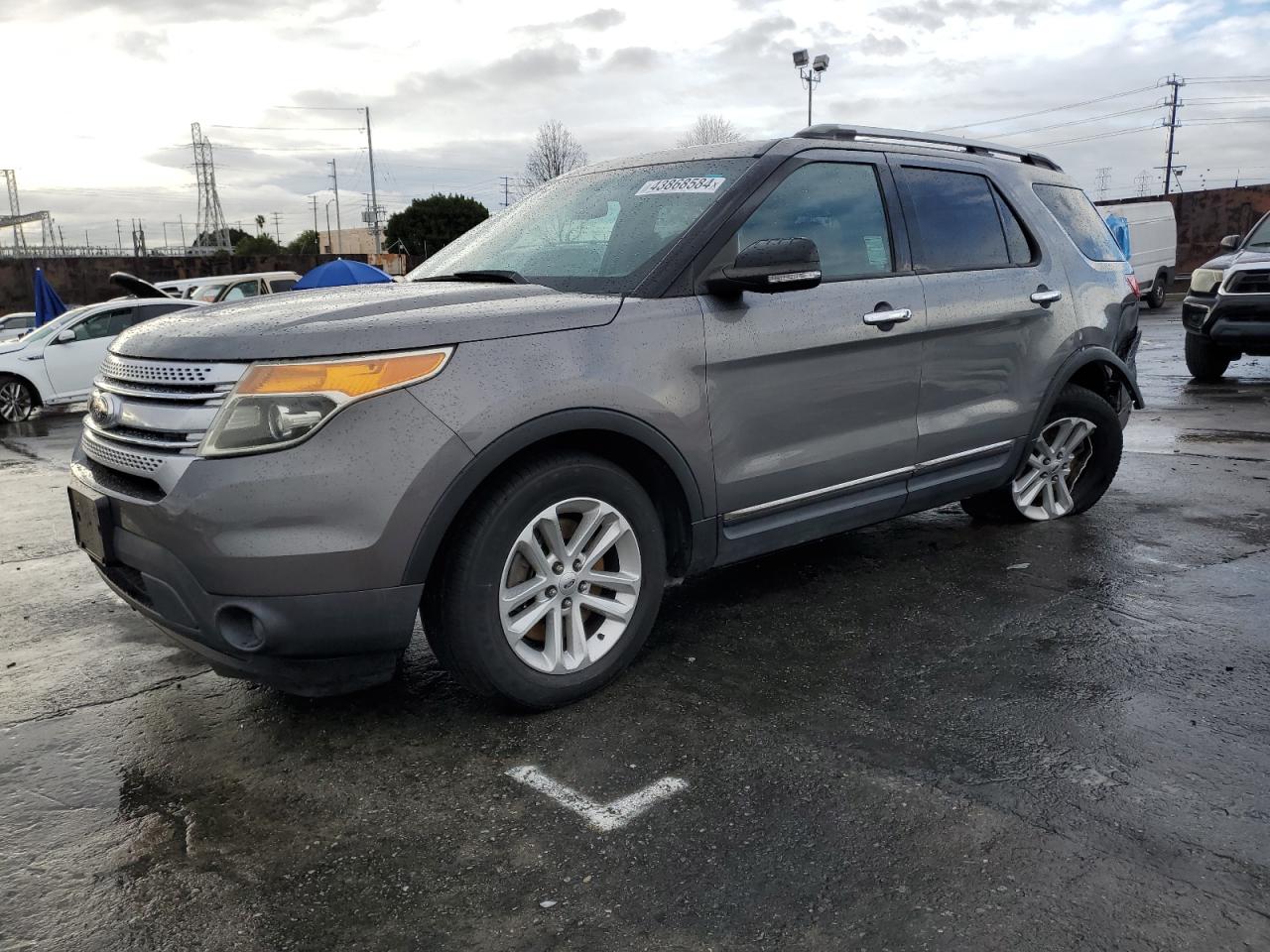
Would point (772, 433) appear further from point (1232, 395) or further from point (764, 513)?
point (1232, 395)

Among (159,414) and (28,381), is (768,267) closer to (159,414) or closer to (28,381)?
(159,414)

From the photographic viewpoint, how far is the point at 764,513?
3.69 metres

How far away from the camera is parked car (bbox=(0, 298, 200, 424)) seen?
1325cm

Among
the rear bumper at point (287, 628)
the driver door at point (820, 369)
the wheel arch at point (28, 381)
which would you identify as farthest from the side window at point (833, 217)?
the wheel arch at point (28, 381)

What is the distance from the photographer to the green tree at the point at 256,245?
317 feet

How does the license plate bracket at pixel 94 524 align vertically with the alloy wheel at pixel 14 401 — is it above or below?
above

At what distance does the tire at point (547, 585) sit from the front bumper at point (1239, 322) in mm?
9394

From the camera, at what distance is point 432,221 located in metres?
67.4

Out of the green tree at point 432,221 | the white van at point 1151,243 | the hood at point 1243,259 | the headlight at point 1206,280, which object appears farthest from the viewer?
the green tree at point 432,221

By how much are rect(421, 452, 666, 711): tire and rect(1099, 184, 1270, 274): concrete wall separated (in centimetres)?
2929

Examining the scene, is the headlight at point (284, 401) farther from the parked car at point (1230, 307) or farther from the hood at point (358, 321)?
the parked car at point (1230, 307)

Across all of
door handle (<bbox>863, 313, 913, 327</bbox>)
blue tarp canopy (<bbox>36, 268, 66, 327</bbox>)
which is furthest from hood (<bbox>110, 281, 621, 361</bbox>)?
blue tarp canopy (<bbox>36, 268, 66, 327</bbox>)

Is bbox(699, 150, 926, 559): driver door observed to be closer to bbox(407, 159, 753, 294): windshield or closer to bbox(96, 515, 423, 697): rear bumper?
bbox(407, 159, 753, 294): windshield

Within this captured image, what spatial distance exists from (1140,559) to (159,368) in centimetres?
415
